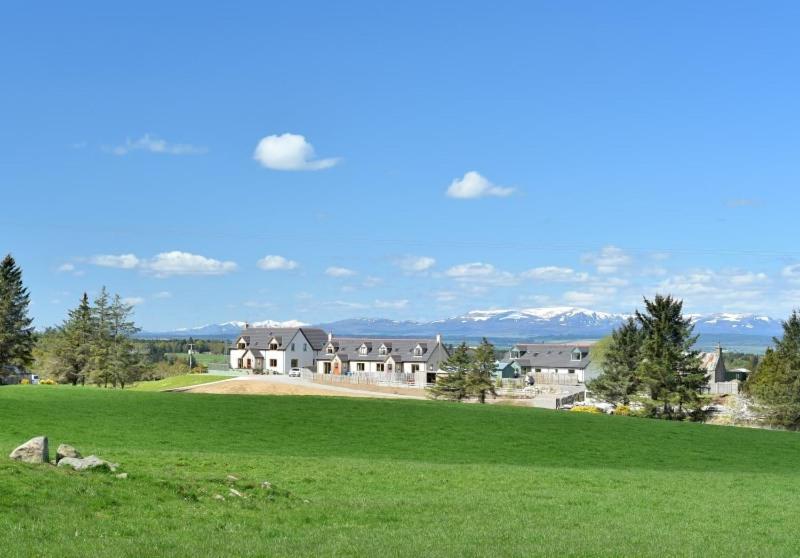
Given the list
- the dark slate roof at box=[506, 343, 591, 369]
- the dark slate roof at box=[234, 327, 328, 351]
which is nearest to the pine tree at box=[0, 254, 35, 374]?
the dark slate roof at box=[234, 327, 328, 351]

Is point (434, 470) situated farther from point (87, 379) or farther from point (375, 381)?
point (375, 381)

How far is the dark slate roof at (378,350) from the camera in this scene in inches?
5694

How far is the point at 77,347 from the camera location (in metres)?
92.1

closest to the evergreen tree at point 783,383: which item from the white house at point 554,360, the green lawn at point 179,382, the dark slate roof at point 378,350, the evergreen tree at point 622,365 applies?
the evergreen tree at point 622,365

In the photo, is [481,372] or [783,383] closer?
[783,383]

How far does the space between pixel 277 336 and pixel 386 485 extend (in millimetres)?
127262

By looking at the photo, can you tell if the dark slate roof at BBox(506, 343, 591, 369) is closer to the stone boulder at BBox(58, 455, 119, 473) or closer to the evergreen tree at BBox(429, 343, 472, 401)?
the evergreen tree at BBox(429, 343, 472, 401)

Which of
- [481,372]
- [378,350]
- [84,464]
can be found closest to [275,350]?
[378,350]

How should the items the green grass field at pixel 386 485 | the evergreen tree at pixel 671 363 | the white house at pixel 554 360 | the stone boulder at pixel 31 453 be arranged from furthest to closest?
the white house at pixel 554 360 < the evergreen tree at pixel 671 363 < the stone boulder at pixel 31 453 < the green grass field at pixel 386 485

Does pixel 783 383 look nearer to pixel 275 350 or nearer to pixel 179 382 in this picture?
pixel 179 382

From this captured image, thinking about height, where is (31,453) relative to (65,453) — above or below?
above

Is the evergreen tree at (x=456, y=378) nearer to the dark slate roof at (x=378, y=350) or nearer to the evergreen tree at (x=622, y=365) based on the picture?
the evergreen tree at (x=622, y=365)

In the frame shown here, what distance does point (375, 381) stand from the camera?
119375 millimetres

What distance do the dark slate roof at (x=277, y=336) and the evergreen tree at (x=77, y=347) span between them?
186 feet
